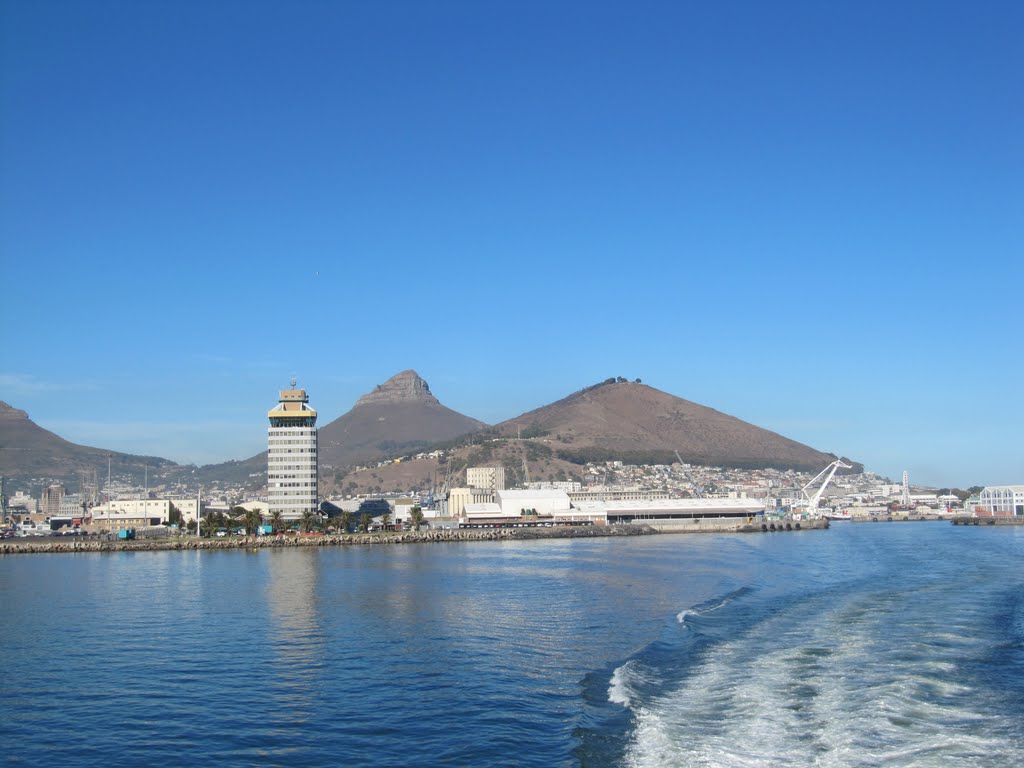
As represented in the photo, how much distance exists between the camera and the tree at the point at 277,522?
7181 centimetres

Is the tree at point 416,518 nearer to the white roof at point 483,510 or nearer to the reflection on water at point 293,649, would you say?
the white roof at point 483,510

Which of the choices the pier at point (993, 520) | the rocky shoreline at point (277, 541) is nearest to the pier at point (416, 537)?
the rocky shoreline at point (277, 541)


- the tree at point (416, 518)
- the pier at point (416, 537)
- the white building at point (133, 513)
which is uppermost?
the white building at point (133, 513)

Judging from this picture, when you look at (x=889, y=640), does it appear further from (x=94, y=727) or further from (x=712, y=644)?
(x=94, y=727)

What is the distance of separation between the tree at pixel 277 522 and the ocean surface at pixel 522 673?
122 ft

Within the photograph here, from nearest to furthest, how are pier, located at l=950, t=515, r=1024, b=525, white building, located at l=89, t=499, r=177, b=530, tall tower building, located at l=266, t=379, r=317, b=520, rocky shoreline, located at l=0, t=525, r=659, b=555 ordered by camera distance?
rocky shoreline, located at l=0, t=525, r=659, b=555
tall tower building, located at l=266, t=379, r=317, b=520
white building, located at l=89, t=499, r=177, b=530
pier, located at l=950, t=515, r=1024, b=525

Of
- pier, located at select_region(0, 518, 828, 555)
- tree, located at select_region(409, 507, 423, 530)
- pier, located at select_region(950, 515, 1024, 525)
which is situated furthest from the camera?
pier, located at select_region(950, 515, 1024, 525)

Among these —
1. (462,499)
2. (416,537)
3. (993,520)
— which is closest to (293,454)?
(416,537)

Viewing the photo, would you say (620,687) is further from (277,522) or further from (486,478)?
(486,478)

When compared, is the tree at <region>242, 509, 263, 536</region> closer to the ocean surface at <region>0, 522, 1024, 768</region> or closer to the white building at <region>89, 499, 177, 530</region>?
the white building at <region>89, 499, 177, 530</region>

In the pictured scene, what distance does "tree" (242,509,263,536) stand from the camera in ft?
230

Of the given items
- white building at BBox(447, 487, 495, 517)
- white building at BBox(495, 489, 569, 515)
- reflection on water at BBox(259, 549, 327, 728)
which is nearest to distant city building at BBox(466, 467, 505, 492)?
white building at BBox(447, 487, 495, 517)

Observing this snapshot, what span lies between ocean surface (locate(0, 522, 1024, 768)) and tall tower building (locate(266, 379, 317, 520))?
40.6 m

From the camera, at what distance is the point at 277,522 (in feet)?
237
